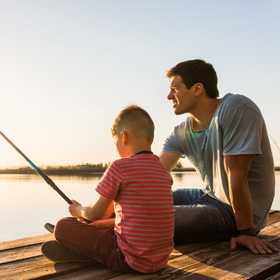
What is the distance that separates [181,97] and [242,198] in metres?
0.80

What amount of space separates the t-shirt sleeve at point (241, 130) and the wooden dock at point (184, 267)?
0.57 meters

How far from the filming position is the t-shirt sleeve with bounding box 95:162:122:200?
149 cm

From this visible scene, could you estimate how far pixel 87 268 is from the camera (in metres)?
1.66

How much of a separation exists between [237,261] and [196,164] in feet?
2.76

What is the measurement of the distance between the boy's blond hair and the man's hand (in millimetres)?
850

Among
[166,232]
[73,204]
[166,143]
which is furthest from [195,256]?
[166,143]

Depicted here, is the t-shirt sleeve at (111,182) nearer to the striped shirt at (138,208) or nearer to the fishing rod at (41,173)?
the striped shirt at (138,208)

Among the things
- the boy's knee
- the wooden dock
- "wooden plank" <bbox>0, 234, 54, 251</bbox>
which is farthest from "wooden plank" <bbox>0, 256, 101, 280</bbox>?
"wooden plank" <bbox>0, 234, 54, 251</bbox>

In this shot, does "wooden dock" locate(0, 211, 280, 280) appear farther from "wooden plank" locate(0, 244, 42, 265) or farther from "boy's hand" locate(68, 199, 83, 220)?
"boy's hand" locate(68, 199, 83, 220)

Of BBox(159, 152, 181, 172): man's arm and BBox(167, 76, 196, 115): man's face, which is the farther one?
BBox(159, 152, 181, 172): man's arm

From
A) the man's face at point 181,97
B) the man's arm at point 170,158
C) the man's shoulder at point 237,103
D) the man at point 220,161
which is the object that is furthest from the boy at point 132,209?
the man's arm at point 170,158

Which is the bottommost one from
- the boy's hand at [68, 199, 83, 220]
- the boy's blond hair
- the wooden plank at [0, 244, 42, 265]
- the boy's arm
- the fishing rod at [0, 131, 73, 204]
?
the wooden plank at [0, 244, 42, 265]

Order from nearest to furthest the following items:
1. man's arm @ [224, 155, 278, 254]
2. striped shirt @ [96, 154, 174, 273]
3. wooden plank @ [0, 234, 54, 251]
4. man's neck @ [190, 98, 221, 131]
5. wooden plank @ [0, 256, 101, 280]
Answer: striped shirt @ [96, 154, 174, 273] → wooden plank @ [0, 256, 101, 280] → man's arm @ [224, 155, 278, 254] → wooden plank @ [0, 234, 54, 251] → man's neck @ [190, 98, 221, 131]

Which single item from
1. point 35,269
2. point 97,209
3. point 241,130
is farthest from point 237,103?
point 35,269
